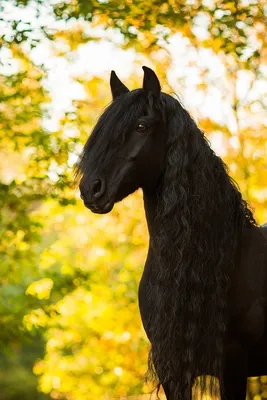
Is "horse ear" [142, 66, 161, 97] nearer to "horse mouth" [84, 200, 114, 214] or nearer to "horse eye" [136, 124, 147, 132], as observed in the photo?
"horse eye" [136, 124, 147, 132]

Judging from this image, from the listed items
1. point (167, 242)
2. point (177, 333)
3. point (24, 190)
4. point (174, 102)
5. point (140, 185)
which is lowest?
point (177, 333)

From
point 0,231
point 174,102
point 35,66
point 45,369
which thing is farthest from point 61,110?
point 45,369

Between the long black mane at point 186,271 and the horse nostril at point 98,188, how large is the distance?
1.02 ft

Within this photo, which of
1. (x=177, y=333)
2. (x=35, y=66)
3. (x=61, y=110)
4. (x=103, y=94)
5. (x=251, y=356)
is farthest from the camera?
(x=103, y=94)

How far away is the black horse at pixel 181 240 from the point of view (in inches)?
133

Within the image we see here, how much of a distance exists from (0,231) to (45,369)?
5489mm

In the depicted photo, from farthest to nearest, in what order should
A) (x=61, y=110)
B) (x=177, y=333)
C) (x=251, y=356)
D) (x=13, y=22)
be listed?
(x=61, y=110) → (x=13, y=22) → (x=251, y=356) → (x=177, y=333)

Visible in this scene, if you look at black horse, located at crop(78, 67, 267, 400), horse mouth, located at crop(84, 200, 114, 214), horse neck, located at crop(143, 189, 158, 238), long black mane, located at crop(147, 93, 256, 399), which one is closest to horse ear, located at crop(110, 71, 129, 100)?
black horse, located at crop(78, 67, 267, 400)

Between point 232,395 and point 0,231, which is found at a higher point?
point 0,231

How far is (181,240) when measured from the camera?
338 cm

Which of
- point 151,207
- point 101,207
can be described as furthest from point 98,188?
point 151,207

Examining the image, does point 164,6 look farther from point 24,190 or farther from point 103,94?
point 103,94

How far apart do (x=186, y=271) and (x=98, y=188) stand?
0.56 meters

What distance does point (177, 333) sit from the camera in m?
3.39
